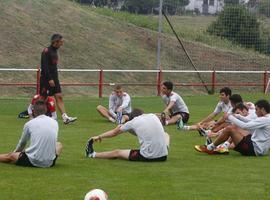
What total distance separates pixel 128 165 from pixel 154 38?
104ft

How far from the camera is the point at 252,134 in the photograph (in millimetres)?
15086

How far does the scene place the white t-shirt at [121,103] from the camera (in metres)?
21.2

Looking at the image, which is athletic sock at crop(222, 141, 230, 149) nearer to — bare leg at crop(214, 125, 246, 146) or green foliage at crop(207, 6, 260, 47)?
bare leg at crop(214, 125, 246, 146)

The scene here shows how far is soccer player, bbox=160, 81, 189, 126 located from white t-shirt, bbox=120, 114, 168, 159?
6392mm

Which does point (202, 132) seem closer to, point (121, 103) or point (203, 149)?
point (203, 149)

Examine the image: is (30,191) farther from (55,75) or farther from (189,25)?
(189,25)

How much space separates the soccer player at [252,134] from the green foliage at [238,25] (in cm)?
2481

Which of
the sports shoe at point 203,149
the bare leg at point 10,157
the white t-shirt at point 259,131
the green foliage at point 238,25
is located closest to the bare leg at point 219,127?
the sports shoe at point 203,149

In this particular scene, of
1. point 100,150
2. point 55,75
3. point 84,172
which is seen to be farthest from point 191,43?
point 84,172

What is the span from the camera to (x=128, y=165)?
13.6 meters

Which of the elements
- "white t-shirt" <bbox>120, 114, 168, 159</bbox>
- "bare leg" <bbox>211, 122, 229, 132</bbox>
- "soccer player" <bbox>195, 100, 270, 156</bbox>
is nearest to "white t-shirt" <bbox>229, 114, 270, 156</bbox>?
"soccer player" <bbox>195, 100, 270, 156</bbox>

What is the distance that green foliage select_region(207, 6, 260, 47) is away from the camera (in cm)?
3972

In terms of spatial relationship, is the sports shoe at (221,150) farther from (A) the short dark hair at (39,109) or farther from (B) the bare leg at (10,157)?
(B) the bare leg at (10,157)

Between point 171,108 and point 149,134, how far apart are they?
7375 millimetres
